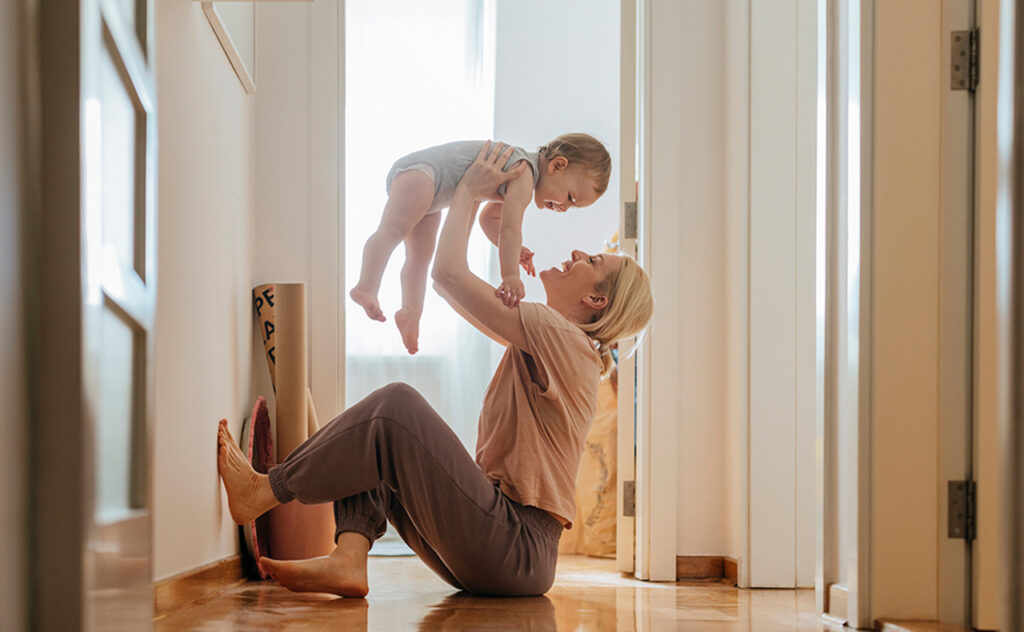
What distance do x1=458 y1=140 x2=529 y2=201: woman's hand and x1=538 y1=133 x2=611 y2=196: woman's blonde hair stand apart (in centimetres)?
12

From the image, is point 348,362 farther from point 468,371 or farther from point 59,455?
point 59,455

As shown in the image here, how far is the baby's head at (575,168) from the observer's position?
247cm

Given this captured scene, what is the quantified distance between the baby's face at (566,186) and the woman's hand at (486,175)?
0.29 feet

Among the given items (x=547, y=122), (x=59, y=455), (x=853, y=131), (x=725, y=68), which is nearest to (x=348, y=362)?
(x=547, y=122)

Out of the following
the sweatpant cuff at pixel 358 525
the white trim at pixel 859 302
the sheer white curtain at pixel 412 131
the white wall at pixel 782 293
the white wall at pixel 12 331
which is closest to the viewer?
the white wall at pixel 12 331

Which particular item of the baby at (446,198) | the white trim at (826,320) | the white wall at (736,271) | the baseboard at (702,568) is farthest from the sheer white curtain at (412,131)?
the white trim at (826,320)

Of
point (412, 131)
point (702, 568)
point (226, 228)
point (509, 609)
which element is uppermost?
point (412, 131)

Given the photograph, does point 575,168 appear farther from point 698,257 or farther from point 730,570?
point 730,570

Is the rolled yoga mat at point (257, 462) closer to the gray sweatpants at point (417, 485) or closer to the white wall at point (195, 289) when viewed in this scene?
the white wall at point (195, 289)

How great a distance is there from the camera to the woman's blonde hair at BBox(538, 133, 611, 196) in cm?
247

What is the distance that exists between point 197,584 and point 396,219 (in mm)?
972

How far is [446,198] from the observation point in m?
2.48

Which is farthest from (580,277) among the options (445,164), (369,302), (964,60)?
(964,60)

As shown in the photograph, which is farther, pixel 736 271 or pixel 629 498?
pixel 629 498
